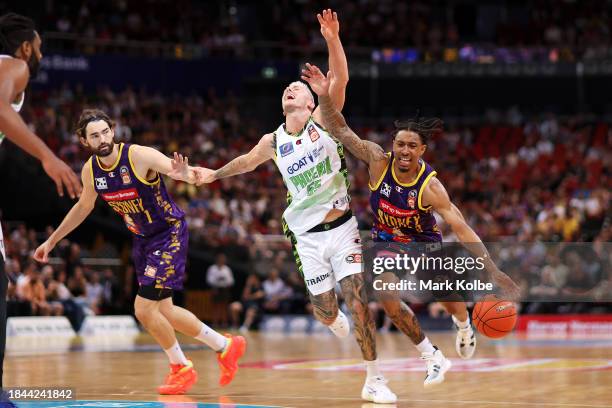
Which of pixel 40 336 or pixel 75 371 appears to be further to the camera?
pixel 40 336

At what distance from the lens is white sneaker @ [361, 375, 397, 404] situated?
8.41m

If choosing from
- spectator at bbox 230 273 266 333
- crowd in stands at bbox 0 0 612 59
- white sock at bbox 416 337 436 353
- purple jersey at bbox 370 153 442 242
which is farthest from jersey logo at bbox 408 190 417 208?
crowd in stands at bbox 0 0 612 59

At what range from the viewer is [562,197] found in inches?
969

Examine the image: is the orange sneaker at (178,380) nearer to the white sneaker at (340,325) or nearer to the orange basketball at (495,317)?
the white sneaker at (340,325)

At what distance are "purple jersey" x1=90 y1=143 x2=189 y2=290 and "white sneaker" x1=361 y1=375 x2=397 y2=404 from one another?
216 cm

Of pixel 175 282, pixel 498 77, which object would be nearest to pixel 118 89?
pixel 498 77

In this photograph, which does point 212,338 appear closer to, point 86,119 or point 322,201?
point 322,201

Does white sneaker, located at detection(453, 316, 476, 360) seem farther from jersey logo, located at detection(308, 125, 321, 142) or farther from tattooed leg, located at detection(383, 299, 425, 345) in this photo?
jersey logo, located at detection(308, 125, 321, 142)

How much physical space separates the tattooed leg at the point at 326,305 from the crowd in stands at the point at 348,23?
24025 mm

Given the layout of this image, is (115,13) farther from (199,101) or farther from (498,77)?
(498,77)

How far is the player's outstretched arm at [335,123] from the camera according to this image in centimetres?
862

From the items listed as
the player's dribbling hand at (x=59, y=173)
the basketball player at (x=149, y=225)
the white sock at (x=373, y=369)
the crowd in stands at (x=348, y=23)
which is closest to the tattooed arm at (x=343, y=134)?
the basketball player at (x=149, y=225)

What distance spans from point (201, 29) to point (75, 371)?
78.5 feet

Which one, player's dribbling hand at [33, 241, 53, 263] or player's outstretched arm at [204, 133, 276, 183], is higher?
player's outstretched arm at [204, 133, 276, 183]
